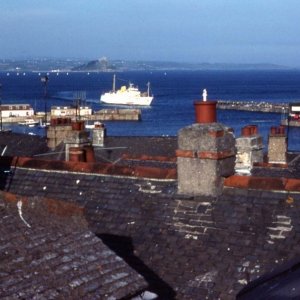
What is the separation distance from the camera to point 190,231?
11133mm

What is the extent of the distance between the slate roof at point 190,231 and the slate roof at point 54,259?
2.42 meters

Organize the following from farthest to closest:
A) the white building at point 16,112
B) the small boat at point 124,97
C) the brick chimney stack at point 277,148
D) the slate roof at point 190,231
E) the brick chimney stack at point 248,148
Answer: the small boat at point 124,97, the white building at point 16,112, the brick chimney stack at point 277,148, the brick chimney stack at point 248,148, the slate roof at point 190,231

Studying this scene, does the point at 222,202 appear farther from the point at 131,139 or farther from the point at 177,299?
the point at 131,139

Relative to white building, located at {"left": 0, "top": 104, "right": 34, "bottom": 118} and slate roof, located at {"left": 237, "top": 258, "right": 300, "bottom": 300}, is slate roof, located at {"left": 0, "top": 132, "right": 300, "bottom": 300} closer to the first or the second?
slate roof, located at {"left": 237, "top": 258, "right": 300, "bottom": 300}

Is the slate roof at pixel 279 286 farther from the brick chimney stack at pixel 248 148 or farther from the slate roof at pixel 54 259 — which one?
the brick chimney stack at pixel 248 148

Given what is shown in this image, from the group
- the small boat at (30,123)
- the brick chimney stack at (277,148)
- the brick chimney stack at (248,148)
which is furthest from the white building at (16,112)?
the brick chimney stack at (248,148)

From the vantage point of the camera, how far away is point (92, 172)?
1335cm

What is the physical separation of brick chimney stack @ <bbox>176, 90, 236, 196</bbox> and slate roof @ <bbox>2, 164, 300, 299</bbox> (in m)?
0.20

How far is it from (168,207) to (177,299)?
2.17 metres

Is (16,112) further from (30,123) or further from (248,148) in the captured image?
(248,148)

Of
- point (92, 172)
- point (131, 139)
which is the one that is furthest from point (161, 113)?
point (92, 172)

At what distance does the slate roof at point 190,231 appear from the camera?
33.0ft

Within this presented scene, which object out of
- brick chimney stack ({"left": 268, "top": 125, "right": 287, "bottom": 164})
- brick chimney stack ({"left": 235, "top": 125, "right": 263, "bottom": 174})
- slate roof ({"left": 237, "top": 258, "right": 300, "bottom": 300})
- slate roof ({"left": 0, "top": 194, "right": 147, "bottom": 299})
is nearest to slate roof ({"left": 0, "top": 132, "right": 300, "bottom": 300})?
slate roof ({"left": 0, "top": 194, "right": 147, "bottom": 299})

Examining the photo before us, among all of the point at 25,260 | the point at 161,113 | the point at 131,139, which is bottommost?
the point at 161,113
